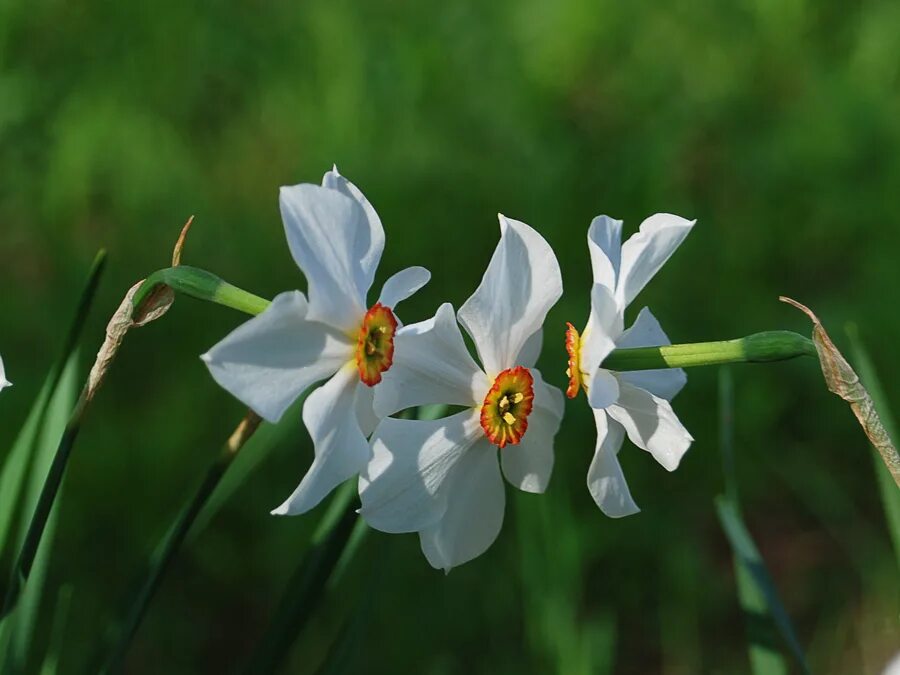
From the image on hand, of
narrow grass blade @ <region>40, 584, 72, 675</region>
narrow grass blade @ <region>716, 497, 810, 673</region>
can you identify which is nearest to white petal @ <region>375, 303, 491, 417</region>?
narrow grass blade @ <region>716, 497, 810, 673</region>

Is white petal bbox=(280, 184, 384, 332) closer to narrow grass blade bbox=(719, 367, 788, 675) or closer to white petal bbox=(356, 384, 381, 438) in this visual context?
white petal bbox=(356, 384, 381, 438)

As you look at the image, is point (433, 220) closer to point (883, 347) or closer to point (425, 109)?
point (425, 109)

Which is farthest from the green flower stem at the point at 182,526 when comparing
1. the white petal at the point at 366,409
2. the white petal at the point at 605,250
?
the white petal at the point at 605,250

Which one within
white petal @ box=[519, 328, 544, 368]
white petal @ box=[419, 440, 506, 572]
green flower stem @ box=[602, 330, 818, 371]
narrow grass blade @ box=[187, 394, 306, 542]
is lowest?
white petal @ box=[419, 440, 506, 572]

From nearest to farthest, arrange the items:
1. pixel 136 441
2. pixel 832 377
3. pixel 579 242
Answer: pixel 832 377, pixel 136 441, pixel 579 242

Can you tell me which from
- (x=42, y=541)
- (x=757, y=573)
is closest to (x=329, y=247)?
(x=42, y=541)

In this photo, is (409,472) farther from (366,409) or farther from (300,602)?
(300,602)

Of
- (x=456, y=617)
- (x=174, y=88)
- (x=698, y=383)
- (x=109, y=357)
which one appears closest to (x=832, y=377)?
(x=109, y=357)
